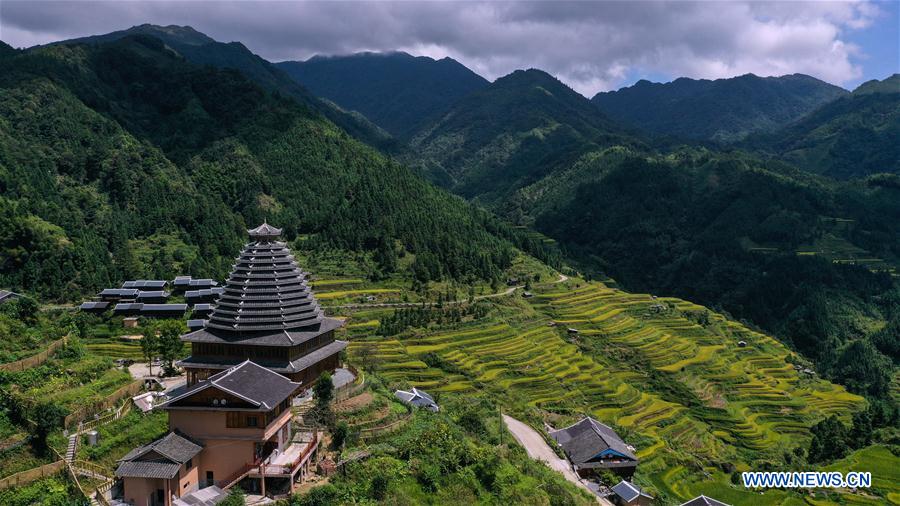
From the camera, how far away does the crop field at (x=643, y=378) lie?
50656 mm

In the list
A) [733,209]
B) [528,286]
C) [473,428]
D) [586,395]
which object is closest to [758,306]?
[733,209]

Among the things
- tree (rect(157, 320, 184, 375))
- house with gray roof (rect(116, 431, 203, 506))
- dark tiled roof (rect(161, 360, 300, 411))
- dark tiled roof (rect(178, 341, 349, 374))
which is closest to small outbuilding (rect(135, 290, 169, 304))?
tree (rect(157, 320, 184, 375))

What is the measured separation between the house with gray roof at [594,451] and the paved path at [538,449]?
90 centimetres

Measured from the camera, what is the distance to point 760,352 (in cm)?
7550

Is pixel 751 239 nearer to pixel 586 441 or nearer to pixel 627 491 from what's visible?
pixel 586 441

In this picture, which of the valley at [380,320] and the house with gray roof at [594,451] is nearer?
the valley at [380,320]

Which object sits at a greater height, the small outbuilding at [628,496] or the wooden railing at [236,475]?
the wooden railing at [236,475]

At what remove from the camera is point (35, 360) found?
105 ft

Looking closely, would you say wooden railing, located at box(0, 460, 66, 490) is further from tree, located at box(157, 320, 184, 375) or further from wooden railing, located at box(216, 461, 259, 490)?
tree, located at box(157, 320, 184, 375)

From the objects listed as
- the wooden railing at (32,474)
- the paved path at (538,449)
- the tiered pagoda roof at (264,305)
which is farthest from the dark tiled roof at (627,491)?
the wooden railing at (32,474)

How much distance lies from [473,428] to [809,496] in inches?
846

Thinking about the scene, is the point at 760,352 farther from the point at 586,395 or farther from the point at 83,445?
the point at 83,445

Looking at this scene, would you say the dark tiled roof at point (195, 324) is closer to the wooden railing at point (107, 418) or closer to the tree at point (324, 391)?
the wooden railing at point (107, 418)

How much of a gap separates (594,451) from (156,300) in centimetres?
3768
